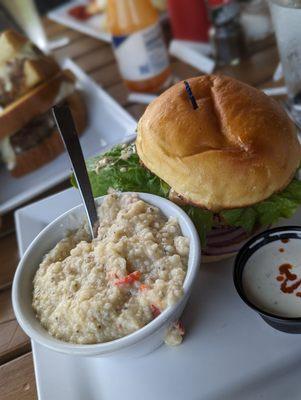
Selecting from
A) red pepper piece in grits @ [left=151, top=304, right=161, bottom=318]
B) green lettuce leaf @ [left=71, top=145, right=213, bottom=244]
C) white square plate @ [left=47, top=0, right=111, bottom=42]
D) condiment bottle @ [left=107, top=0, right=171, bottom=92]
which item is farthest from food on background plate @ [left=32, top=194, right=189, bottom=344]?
white square plate @ [left=47, top=0, right=111, bottom=42]

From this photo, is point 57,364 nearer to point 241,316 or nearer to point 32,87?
point 241,316

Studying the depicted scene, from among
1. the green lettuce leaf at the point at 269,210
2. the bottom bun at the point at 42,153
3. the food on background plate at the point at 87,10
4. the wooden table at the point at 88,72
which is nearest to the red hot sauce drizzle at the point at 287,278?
the green lettuce leaf at the point at 269,210

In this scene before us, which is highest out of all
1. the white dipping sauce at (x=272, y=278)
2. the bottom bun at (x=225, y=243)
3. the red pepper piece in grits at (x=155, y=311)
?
the red pepper piece in grits at (x=155, y=311)

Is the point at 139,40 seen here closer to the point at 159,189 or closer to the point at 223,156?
the point at 159,189

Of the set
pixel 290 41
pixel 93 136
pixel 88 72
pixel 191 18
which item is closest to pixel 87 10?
pixel 88 72

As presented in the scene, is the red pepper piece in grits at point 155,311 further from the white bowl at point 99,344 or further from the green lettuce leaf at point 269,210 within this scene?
the green lettuce leaf at point 269,210

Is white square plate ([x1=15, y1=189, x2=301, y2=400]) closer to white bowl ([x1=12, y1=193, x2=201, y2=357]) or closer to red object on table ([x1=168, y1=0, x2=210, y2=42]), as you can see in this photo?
white bowl ([x1=12, y1=193, x2=201, y2=357])

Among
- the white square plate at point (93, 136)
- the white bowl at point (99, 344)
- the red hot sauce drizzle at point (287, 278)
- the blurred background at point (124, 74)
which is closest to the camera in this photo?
the white bowl at point (99, 344)
